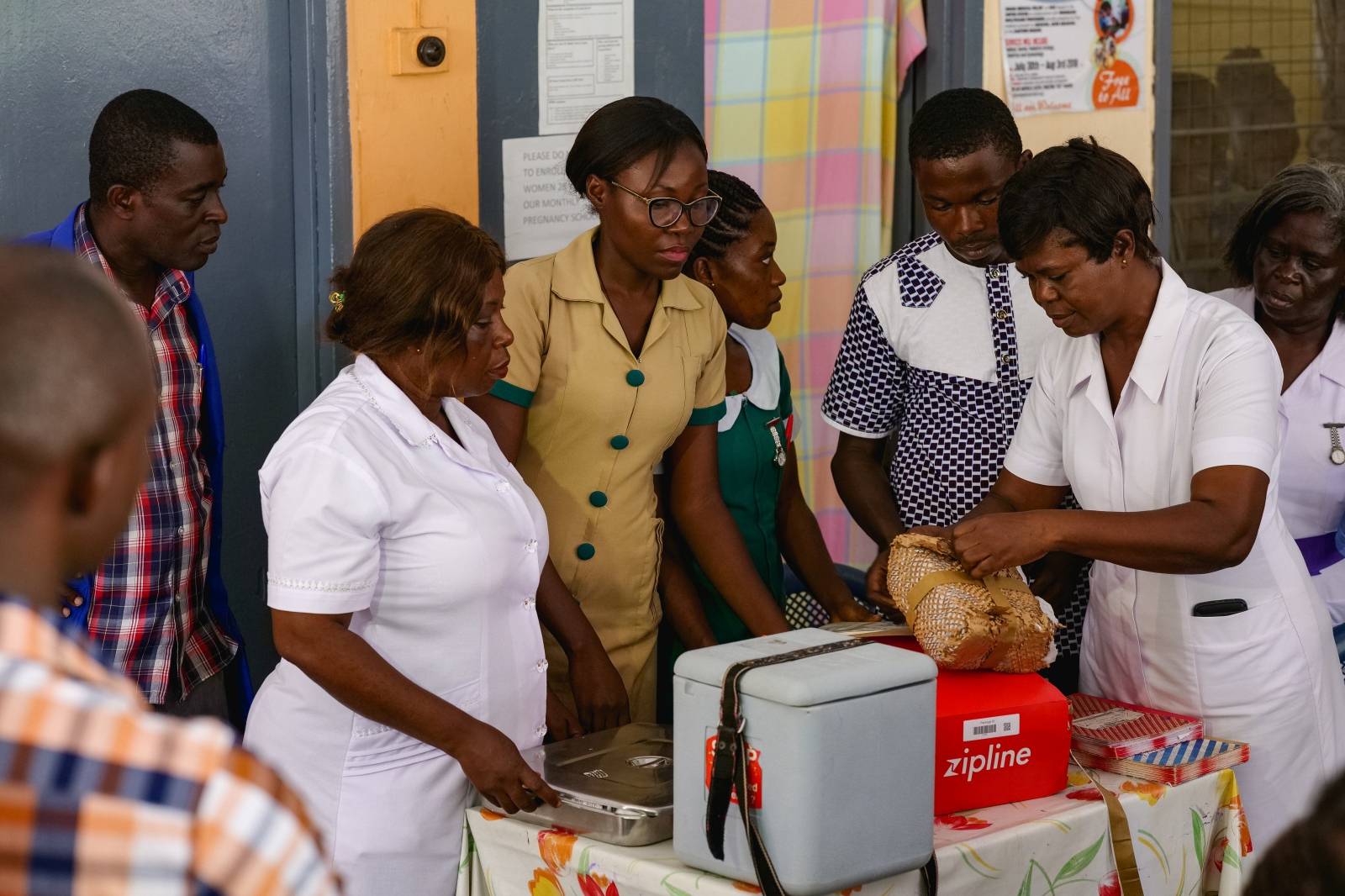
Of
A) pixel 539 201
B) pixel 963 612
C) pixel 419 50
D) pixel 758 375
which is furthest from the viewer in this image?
pixel 539 201

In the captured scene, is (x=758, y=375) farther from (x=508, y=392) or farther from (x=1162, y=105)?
(x=1162, y=105)

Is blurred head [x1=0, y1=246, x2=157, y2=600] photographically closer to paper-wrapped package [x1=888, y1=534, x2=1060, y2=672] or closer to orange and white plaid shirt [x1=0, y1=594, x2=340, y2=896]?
orange and white plaid shirt [x1=0, y1=594, x2=340, y2=896]

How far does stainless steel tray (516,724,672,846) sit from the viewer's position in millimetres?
2033

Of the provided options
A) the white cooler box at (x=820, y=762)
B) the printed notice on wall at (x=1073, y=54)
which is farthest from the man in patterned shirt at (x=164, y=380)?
the printed notice on wall at (x=1073, y=54)

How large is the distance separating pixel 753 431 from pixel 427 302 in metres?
1.04

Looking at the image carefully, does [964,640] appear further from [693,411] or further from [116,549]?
[116,549]

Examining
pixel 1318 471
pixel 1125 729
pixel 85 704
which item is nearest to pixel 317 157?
pixel 1125 729

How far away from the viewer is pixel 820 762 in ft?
5.91

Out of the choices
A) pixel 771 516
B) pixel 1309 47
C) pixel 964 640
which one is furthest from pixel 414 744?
pixel 1309 47

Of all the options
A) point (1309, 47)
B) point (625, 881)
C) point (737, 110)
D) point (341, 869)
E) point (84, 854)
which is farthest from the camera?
point (1309, 47)

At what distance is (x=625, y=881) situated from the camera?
199 cm

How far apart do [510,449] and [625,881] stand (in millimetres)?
884

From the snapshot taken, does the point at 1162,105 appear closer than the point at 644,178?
No

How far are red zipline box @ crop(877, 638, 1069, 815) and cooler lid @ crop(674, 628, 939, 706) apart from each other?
257 mm
